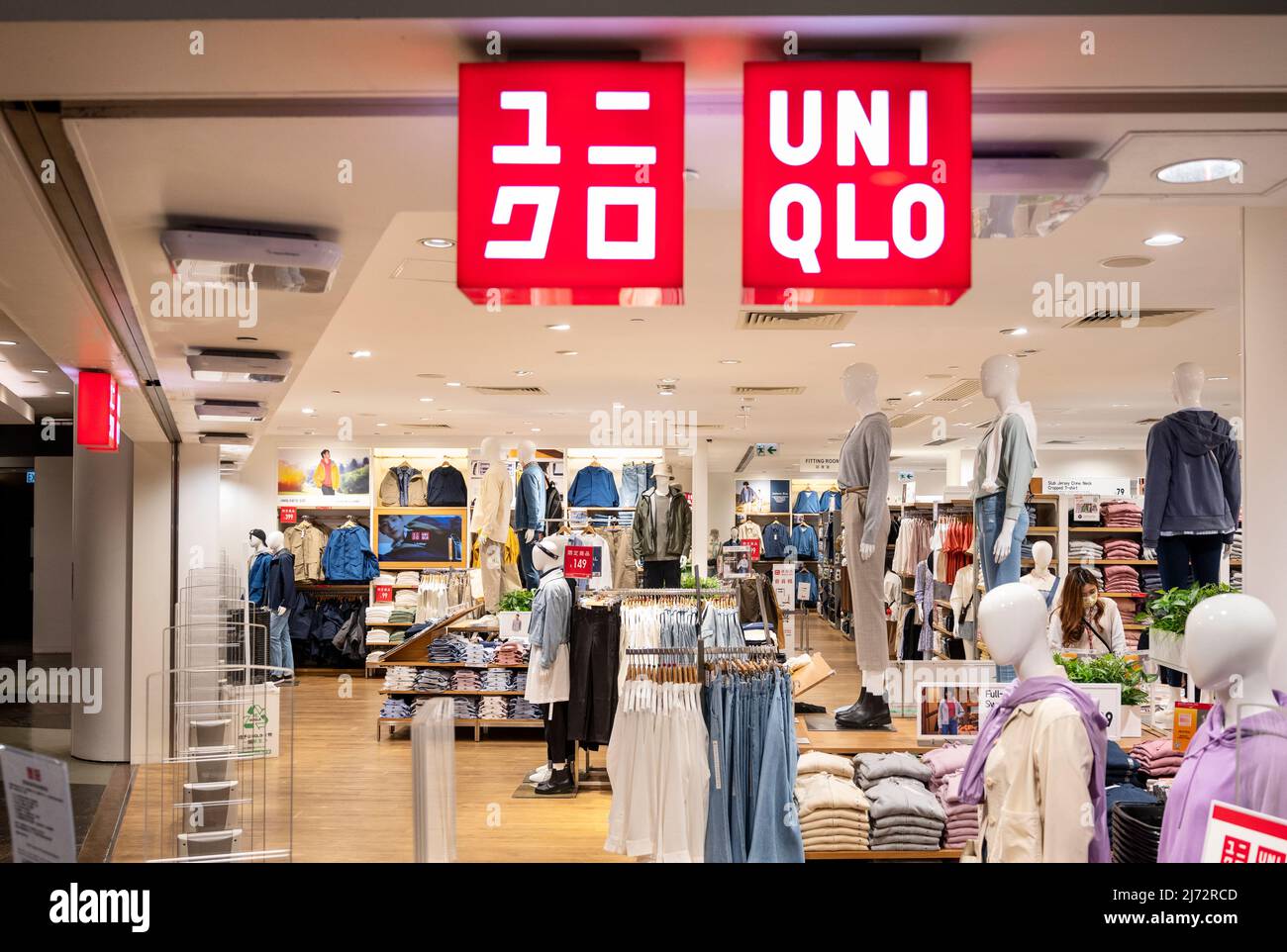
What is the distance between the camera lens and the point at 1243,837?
5.78 ft

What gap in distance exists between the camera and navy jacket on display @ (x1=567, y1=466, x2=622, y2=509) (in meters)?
13.6

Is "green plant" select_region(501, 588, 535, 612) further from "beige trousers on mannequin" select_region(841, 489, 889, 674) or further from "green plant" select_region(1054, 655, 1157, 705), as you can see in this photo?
"green plant" select_region(1054, 655, 1157, 705)

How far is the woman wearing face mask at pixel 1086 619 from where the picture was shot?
259 inches

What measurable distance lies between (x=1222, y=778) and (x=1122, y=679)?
9.66ft

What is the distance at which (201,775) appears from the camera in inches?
178

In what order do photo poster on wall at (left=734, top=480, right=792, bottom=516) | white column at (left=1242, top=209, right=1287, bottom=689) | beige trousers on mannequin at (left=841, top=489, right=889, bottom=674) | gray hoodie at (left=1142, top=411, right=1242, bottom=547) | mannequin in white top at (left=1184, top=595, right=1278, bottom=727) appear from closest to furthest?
mannequin in white top at (left=1184, top=595, right=1278, bottom=727) → white column at (left=1242, top=209, right=1287, bottom=689) → gray hoodie at (left=1142, top=411, right=1242, bottom=547) → beige trousers on mannequin at (left=841, top=489, right=889, bottom=674) → photo poster on wall at (left=734, top=480, right=792, bottom=516)

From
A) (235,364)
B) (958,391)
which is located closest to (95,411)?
(235,364)

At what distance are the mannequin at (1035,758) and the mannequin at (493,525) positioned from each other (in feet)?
24.5

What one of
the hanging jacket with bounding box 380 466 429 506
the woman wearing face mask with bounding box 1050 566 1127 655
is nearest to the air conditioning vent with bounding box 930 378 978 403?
the woman wearing face mask with bounding box 1050 566 1127 655

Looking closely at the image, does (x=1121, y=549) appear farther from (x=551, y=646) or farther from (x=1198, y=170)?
(x=1198, y=170)

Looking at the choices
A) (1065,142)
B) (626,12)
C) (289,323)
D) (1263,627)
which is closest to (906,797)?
(1263,627)

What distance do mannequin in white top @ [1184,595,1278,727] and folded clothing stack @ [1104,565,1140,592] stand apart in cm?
781

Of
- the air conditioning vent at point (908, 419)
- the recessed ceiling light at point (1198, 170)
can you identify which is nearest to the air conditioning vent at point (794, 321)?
the recessed ceiling light at point (1198, 170)
